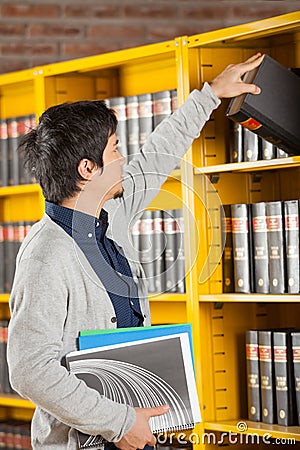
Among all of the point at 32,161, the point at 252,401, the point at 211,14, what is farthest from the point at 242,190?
the point at 211,14

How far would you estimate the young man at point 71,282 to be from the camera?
174 cm

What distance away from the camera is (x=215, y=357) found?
2.63m

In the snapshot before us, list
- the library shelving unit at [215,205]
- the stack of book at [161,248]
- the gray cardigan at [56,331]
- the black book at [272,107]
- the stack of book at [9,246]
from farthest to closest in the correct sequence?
the stack of book at [9,246] → the stack of book at [161,248] → the library shelving unit at [215,205] → the black book at [272,107] → the gray cardigan at [56,331]

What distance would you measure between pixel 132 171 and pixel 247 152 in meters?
0.47

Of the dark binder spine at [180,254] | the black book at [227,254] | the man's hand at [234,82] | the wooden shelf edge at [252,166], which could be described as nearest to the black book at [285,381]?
the black book at [227,254]

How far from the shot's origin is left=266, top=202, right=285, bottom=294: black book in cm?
245

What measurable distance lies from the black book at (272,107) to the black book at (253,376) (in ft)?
1.93

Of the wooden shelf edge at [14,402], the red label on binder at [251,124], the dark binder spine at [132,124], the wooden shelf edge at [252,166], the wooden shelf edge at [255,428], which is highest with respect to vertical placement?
the dark binder spine at [132,124]

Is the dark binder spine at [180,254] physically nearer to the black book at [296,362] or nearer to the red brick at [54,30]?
the black book at [296,362]

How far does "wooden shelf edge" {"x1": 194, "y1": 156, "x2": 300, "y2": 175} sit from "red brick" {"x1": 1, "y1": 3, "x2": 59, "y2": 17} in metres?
1.37

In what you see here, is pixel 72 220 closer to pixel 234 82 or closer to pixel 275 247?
pixel 234 82

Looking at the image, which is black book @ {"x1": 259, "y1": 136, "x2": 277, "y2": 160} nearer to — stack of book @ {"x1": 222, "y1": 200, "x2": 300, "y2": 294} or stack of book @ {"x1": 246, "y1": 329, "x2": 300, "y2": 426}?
stack of book @ {"x1": 222, "y1": 200, "x2": 300, "y2": 294}

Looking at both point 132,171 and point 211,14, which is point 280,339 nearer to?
point 132,171

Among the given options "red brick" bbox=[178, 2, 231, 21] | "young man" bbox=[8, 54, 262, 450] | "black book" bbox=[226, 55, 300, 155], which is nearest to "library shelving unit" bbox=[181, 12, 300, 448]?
"black book" bbox=[226, 55, 300, 155]
